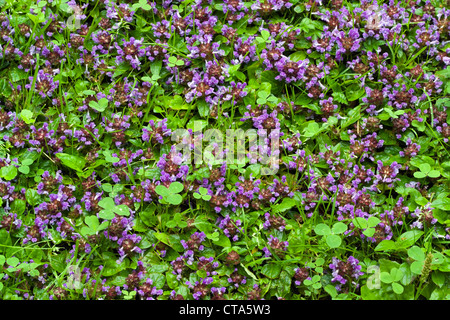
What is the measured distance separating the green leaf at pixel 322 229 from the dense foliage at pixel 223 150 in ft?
0.03

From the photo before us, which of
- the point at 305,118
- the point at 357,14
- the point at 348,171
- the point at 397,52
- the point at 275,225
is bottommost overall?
the point at 275,225

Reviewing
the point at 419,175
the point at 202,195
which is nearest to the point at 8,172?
the point at 202,195

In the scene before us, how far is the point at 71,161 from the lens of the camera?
4.23 metres

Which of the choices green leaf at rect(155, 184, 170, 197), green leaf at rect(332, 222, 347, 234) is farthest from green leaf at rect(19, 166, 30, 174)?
green leaf at rect(332, 222, 347, 234)

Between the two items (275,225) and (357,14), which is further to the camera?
(357,14)

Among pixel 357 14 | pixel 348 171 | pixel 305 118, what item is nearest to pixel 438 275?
pixel 348 171

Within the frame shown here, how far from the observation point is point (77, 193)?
13.7ft

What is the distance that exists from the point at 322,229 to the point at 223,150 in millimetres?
1064

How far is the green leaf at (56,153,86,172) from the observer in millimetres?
4207

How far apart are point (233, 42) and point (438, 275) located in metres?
2.70

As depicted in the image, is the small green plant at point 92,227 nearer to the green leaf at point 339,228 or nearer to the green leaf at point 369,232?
the green leaf at point 339,228
